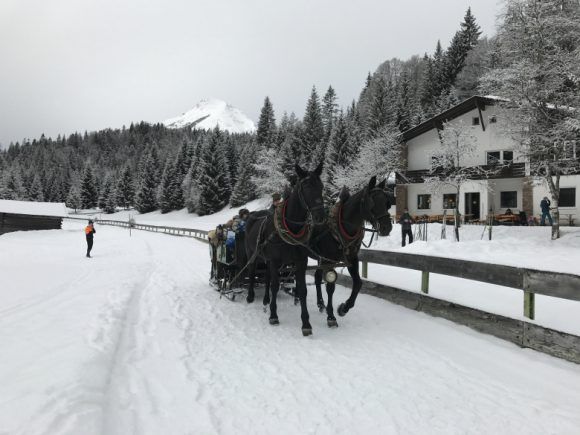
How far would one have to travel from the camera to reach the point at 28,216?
134 ft

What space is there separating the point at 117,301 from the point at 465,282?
7.88 meters

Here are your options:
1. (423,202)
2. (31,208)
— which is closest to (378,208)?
(423,202)

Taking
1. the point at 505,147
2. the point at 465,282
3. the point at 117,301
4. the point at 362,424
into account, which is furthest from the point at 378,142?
the point at 362,424

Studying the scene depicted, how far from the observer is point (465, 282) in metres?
8.55

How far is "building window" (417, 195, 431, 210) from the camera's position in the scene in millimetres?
33719

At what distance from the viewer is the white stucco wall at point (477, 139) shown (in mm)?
Result: 30031

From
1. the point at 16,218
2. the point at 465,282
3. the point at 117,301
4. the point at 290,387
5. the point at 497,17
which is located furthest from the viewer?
the point at 16,218

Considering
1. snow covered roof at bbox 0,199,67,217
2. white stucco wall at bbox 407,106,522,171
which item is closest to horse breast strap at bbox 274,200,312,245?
white stucco wall at bbox 407,106,522,171

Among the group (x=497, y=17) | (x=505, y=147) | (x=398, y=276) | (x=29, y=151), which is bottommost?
(x=398, y=276)

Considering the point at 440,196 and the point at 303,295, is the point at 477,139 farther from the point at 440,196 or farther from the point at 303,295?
the point at 303,295

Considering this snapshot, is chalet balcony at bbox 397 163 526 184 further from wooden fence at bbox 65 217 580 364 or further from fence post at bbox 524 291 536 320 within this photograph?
fence post at bbox 524 291 536 320

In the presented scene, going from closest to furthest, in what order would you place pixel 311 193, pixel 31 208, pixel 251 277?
pixel 311 193
pixel 251 277
pixel 31 208

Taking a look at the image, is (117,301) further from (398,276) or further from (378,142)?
(378,142)

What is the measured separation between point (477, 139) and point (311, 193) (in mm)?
30969
